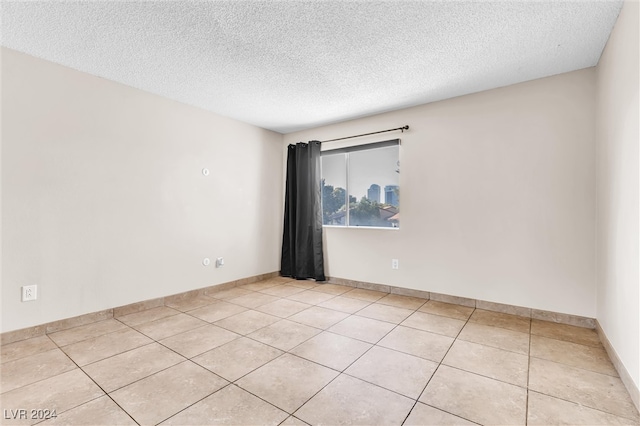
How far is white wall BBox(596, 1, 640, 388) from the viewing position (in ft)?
5.43

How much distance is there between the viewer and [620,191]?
1.91 metres

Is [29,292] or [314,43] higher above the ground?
[314,43]

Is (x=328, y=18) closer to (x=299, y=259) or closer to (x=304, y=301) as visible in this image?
(x=304, y=301)

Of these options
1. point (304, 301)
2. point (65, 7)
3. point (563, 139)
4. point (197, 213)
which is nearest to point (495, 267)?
point (563, 139)

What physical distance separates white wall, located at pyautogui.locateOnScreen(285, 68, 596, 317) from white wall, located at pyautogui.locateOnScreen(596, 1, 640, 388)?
0.18m

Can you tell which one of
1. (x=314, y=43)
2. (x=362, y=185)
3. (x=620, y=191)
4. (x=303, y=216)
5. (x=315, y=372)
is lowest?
(x=315, y=372)

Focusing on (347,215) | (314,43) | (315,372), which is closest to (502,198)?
(347,215)

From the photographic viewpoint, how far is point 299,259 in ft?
15.0

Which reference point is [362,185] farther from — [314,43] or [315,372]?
[315,372]

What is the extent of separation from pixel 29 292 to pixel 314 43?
3.10 m

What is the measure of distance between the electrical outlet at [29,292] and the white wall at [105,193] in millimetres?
35

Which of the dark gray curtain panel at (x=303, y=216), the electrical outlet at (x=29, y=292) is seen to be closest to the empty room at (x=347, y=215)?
the electrical outlet at (x=29, y=292)

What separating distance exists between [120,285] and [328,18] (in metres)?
3.10

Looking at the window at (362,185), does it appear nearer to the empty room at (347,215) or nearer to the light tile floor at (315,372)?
the empty room at (347,215)
